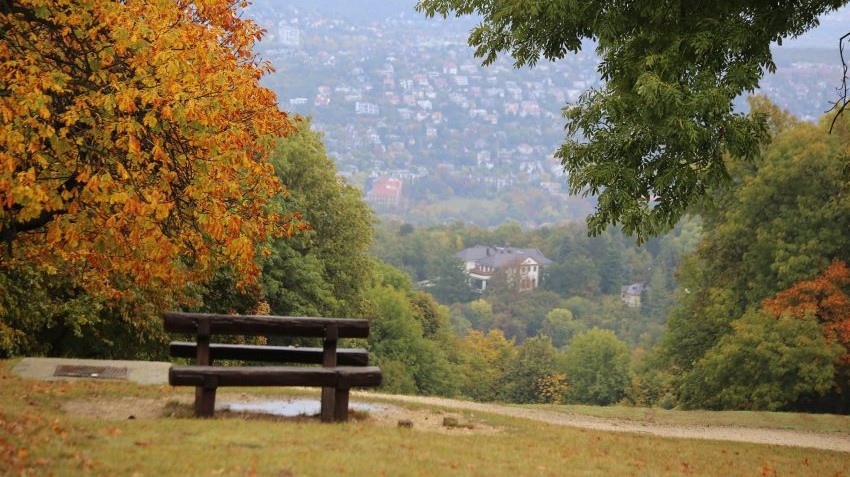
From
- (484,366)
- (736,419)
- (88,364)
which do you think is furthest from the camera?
(484,366)

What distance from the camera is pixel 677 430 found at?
18062 mm

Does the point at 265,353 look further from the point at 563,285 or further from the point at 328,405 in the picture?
the point at 563,285

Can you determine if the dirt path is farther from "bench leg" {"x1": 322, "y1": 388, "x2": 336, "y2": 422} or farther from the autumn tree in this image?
the autumn tree

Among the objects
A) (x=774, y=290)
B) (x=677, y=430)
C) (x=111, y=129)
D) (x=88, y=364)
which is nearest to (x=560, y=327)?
(x=774, y=290)

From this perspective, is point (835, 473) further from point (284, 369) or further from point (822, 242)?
point (822, 242)

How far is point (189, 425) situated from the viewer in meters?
11.0

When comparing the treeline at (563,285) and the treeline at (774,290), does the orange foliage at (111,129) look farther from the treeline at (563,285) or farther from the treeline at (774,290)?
the treeline at (563,285)

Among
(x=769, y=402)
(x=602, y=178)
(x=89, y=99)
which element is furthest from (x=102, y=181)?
(x=769, y=402)

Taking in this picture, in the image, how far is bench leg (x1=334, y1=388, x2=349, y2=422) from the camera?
1218cm

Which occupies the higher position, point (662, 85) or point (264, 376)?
point (662, 85)

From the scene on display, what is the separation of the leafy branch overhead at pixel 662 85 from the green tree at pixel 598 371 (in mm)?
71327

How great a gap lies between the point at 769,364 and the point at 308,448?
26.1 metres

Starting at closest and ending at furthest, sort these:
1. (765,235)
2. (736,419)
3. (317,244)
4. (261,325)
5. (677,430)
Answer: (261,325)
(677,430)
(736,419)
(765,235)
(317,244)

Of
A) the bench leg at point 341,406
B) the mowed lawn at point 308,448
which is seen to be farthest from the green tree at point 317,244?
the bench leg at point 341,406
